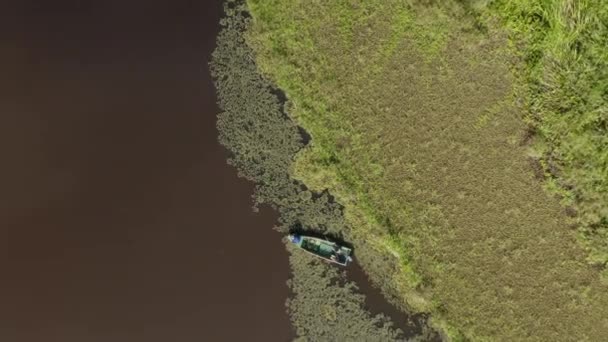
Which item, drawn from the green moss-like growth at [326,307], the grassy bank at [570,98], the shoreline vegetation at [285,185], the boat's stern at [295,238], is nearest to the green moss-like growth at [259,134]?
the shoreline vegetation at [285,185]

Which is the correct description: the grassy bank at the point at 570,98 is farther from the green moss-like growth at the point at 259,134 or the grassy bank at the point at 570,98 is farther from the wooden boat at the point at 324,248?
the green moss-like growth at the point at 259,134

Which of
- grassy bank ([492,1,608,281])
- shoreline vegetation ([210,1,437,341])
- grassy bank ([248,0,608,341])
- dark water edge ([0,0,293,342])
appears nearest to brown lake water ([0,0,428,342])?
dark water edge ([0,0,293,342])

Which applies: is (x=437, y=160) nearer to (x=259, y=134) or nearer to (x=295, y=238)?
(x=295, y=238)

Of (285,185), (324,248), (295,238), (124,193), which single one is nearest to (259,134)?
(285,185)

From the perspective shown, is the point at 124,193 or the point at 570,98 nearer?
the point at 570,98

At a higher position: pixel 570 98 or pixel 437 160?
pixel 570 98

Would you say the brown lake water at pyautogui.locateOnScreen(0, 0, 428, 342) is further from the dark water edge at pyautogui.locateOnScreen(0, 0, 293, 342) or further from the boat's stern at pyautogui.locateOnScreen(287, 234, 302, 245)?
the boat's stern at pyautogui.locateOnScreen(287, 234, 302, 245)
